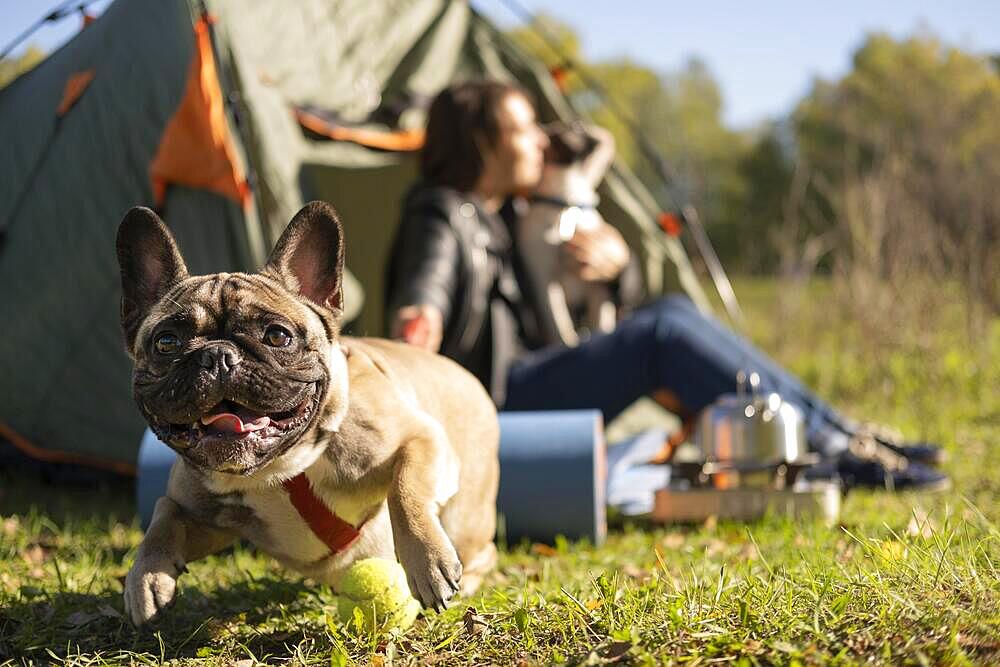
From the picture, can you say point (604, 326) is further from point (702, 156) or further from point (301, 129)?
point (702, 156)

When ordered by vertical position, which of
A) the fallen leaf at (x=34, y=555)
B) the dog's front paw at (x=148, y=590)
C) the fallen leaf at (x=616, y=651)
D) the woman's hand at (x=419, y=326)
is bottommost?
the fallen leaf at (x=34, y=555)

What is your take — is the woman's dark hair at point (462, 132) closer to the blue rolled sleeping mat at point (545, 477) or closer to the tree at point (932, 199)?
the blue rolled sleeping mat at point (545, 477)

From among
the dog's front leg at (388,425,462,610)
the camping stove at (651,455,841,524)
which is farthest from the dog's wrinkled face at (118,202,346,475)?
the camping stove at (651,455,841,524)

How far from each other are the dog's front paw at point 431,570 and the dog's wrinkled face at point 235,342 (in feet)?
1.16

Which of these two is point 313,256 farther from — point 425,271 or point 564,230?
point 564,230

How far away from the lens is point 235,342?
2.31 meters

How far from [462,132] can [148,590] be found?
306cm

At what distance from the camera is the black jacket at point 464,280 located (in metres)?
4.54

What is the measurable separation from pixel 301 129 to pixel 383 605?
3422 mm

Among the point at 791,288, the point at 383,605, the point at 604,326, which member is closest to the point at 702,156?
the point at 791,288

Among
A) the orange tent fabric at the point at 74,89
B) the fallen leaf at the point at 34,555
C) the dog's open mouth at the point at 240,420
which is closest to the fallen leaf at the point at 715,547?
the dog's open mouth at the point at 240,420

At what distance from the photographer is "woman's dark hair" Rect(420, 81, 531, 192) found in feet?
16.2

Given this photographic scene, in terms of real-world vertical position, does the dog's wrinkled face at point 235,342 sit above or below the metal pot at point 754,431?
above

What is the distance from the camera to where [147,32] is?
450 centimetres
